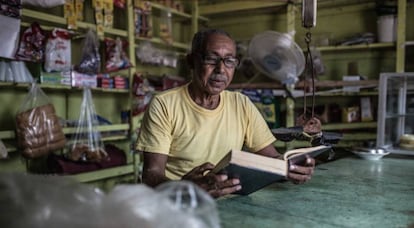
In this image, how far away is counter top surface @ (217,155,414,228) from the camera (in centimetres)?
97

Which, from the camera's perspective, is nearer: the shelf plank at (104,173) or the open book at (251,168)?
the open book at (251,168)

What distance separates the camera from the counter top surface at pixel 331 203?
97 centimetres

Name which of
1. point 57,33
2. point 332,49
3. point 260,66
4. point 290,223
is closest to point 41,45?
point 57,33

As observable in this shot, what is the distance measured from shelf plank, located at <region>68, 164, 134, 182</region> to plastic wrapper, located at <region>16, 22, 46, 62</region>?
2.85 ft

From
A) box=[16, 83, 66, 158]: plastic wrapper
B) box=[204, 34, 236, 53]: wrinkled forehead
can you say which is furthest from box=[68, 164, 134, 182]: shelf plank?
box=[204, 34, 236, 53]: wrinkled forehead

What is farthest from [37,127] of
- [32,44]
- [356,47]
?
[356,47]

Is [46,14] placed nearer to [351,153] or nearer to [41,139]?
[41,139]

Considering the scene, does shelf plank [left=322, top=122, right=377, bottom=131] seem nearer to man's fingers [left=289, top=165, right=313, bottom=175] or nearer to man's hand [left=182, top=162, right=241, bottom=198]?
man's fingers [left=289, top=165, right=313, bottom=175]

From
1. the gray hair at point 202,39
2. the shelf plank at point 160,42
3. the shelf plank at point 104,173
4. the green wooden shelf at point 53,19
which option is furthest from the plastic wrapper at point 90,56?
the gray hair at point 202,39

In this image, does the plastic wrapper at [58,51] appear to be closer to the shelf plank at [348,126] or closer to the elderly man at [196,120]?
the elderly man at [196,120]

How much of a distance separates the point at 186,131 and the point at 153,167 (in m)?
0.22

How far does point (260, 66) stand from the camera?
3.41 meters

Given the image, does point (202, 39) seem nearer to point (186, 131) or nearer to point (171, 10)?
point (186, 131)

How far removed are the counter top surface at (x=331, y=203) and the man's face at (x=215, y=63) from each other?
0.48 m
